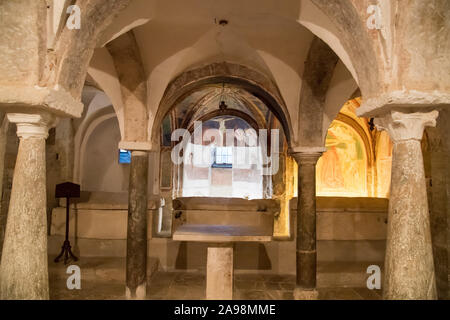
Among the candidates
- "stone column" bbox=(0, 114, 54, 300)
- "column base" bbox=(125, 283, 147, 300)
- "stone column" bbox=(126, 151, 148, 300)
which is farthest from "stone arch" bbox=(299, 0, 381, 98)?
"column base" bbox=(125, 283, 147, 300)

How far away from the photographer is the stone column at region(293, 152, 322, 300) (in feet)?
18.3

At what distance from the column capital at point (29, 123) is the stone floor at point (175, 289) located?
3935 mm

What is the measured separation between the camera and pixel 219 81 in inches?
279

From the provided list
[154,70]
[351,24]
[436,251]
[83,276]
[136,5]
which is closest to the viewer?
[351,24]

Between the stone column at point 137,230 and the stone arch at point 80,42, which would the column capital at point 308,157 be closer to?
the stone column at point 137,230

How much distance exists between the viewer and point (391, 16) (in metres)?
2.60

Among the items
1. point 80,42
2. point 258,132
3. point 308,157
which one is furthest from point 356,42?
point 258,132

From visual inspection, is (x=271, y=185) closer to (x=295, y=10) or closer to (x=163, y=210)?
(x=163, y=210)

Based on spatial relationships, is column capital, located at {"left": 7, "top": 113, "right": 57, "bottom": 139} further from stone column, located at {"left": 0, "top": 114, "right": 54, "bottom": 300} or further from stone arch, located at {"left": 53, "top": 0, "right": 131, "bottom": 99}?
stone arch, located at {"left": 53, "top": 0, "right": 131, "bottom": 99}

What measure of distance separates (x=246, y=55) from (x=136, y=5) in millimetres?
2491

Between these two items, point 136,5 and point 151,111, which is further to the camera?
point 151,111

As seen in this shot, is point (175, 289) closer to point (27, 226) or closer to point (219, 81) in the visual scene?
point (219, 81)

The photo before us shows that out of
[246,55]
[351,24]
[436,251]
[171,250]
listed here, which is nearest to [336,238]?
[436,251]

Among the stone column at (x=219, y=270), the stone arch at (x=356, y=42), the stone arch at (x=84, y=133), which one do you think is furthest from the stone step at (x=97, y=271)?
the stone arch at (x=356, y=42)
